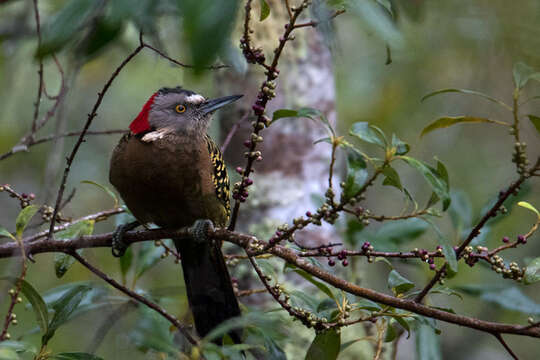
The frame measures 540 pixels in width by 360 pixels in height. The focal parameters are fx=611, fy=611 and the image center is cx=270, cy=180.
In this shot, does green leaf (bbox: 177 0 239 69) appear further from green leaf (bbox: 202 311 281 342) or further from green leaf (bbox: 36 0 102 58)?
green leaf (bbox: 202 311 281 342)

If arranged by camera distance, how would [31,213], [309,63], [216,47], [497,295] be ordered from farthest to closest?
1. [309,63]
2. [497,295]
3. [31,213]
4. [216,47]

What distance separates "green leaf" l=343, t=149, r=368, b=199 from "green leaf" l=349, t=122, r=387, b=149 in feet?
0.20

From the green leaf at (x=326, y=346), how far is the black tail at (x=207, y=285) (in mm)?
643

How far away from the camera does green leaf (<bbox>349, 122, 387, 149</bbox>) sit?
219 centimetres

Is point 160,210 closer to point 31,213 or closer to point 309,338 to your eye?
point 31,213

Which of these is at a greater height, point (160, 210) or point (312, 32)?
point (312, 32)

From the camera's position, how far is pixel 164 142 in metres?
3.19

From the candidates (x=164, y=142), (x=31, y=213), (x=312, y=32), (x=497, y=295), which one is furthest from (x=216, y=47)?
(x=312, y=32)

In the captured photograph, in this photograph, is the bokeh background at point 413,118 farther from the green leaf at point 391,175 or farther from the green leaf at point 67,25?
the green leaf at point 67,25

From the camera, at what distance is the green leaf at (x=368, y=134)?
2.19 metres

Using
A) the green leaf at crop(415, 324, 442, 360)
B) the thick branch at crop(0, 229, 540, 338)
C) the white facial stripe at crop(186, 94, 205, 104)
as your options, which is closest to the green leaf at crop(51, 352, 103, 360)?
Result: the thick branch at crop(0, 229, 540, 338)

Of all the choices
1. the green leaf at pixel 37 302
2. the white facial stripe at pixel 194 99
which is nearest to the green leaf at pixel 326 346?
the green leaf at pixel 37 302

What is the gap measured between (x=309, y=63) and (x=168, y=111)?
3.80ft

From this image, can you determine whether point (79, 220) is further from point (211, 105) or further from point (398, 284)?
point (398, 284)
